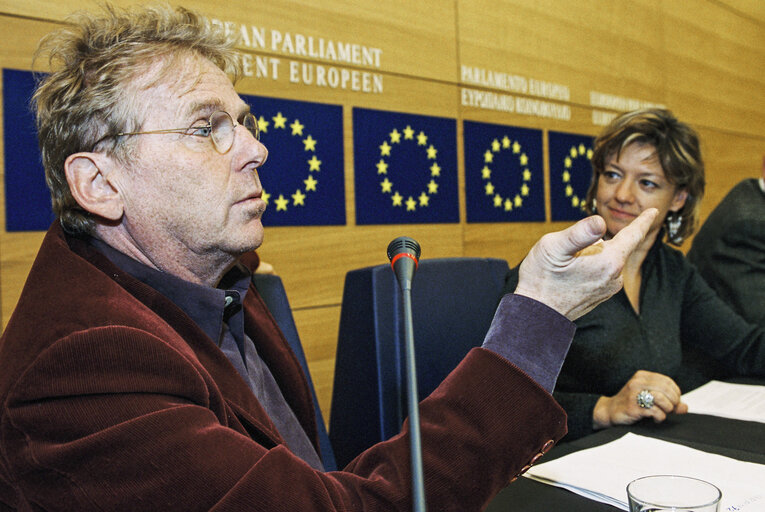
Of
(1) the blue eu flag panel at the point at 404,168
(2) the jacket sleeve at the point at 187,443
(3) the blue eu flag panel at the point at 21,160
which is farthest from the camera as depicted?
(1) the blue eu flag panel at the point at 404,168

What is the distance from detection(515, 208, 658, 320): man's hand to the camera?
833 millimetres

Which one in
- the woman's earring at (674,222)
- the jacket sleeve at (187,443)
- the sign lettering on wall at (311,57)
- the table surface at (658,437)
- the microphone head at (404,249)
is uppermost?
the sign lettering on wall at (311,57)

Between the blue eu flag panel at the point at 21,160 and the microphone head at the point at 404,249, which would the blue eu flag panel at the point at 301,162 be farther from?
the microphone head at the point at 404,249

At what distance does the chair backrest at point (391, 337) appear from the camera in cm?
145

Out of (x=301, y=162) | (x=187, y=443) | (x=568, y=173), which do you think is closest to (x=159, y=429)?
(x=187, y=443)

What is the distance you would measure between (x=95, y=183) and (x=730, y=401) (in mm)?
1470

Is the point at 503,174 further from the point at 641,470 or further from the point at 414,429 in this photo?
the point at 414,429

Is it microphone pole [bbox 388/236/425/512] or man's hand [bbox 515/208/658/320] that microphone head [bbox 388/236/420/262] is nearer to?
microphone pole [bbox 388/236/425/512]

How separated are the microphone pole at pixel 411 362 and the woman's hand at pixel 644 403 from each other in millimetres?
829

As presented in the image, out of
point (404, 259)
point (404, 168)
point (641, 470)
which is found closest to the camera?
point (404, 259)

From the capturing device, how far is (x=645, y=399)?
134 cm

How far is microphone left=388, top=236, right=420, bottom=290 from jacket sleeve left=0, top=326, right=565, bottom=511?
6.3 inches

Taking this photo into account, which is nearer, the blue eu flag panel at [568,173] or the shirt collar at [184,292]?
the shirt collar at [184,292]

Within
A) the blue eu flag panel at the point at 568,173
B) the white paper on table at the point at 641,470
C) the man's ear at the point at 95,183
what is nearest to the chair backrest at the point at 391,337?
the white paper on table at the point at 641,470
